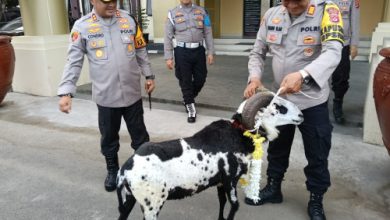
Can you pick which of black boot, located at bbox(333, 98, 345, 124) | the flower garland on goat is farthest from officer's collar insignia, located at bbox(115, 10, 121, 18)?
black boot, located at bbox(333, 98, 345, 124)

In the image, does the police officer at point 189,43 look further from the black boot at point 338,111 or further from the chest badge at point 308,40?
the chest badge at point 308,40

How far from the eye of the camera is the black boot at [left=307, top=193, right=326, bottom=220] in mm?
2770

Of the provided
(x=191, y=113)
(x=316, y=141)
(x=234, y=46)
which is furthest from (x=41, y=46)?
(x=234, y=46)

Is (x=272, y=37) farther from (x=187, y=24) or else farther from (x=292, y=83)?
(x=187, y=24)

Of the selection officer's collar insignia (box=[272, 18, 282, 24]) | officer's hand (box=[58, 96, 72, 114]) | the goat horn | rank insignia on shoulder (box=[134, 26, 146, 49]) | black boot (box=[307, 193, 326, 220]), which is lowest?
black boot (box=[307, 193, 326, 220])

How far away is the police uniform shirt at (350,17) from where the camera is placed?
14.8 ft

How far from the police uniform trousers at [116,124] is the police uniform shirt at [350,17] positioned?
9.85 ft

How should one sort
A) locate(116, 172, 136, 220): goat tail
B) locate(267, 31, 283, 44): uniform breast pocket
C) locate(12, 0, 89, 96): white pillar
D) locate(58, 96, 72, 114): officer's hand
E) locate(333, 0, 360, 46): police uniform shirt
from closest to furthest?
1. locate(116, 172, 136, 220): goat tail
2. locate(267, 31, 283, 44): uniform breast pocket
3. locate(58, 96, 72, 114): officer's hand
4. locate(333, 0, 360, 46): police uniform shirt
5. locate(12, 0, 89, 96): white pillar

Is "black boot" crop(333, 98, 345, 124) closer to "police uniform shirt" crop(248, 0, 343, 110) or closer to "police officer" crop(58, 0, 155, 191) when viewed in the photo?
"police uniform shirt" crop(248, 0, 343, 110)

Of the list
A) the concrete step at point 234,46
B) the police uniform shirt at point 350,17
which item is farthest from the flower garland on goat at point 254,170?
the concrete step at point 234,46

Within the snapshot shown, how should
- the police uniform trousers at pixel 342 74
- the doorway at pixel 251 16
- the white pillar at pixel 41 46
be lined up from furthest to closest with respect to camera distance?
Answer: the doorway at pixel 251 16
the white pillar at pixel 41 46
the police uniform trousers at pixel 342 74

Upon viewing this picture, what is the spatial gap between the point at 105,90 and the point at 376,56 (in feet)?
10.1

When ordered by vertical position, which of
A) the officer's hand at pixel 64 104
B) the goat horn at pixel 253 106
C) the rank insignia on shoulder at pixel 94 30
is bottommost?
the officer's hand at pixel 64 104

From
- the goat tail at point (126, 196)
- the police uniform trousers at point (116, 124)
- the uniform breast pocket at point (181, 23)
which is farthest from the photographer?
the uniform breast pocket at point (181, 23)
